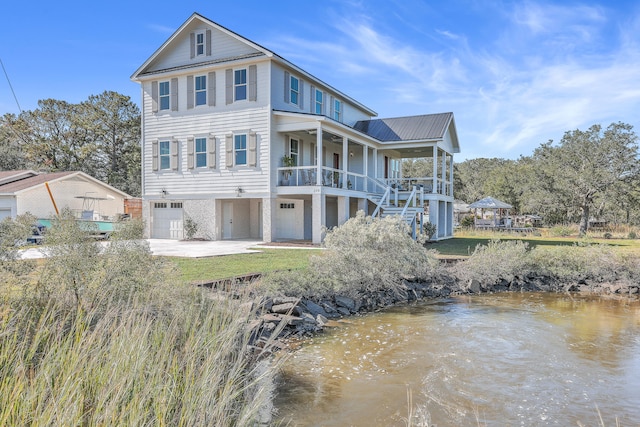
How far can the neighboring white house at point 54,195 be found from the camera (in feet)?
80.7

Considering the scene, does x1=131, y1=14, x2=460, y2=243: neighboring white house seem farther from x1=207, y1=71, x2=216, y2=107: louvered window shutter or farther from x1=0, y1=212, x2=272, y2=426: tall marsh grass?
x1=0, y1=212, x2=272, y2=426: tall marsh grass

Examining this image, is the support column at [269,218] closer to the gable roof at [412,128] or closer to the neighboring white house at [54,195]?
the gable roof at [412,128]

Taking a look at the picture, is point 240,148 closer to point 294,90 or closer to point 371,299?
point 294,90

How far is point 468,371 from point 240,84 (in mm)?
16896

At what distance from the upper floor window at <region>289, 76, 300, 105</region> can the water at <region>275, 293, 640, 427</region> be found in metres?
13.8

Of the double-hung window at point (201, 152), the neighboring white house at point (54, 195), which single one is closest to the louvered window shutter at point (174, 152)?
the double-hung window at point (201, 152)

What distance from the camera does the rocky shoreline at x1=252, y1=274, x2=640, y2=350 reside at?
24.5ft

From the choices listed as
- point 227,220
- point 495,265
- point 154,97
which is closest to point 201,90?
point 154,97

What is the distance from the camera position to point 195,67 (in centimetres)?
2023

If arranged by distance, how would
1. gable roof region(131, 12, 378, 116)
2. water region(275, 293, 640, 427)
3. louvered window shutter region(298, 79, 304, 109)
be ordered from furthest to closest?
louvered window shutter region(298, 79, 304, 109) < gable roof region(131, 12, 378, 116) < water region(275, 293, 640, 427)

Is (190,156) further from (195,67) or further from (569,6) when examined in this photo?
(569,6)

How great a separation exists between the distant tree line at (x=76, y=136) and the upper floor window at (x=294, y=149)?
2254cm

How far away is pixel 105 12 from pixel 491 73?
15499mm

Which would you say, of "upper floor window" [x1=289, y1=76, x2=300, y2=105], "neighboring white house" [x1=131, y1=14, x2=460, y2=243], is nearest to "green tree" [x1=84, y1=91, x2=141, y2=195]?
"neighboring white house" [x1=131, y1=14, x2=460, y2=243]
